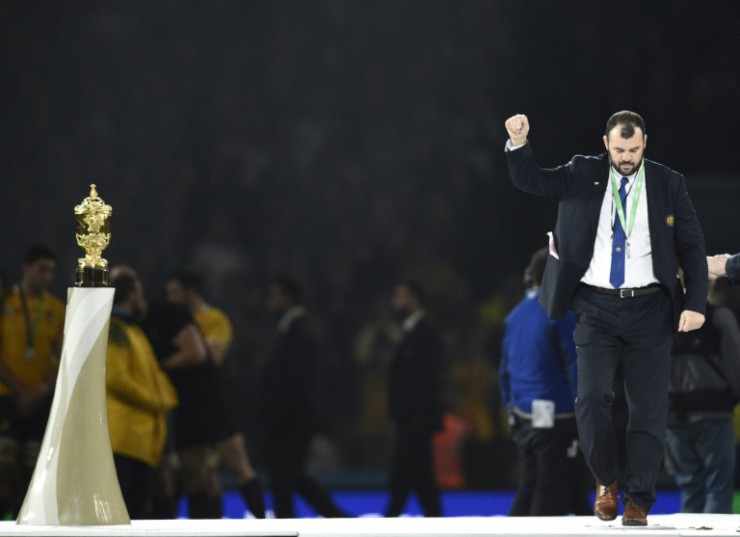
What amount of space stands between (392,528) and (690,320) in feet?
4.71

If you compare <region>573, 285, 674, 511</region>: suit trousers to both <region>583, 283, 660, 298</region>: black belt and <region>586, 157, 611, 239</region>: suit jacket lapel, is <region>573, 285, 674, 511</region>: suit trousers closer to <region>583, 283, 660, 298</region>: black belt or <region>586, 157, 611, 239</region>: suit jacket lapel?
<region>583, 283, 660, 298</region>: black belt

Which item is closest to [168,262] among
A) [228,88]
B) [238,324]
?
[238,324]

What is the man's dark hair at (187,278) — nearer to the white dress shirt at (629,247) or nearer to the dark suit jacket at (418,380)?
the dark suit jacket at (418,380)

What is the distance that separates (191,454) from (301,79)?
8749 millimetres

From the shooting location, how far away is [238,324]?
1509cm

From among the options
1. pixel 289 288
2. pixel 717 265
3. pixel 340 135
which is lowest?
pixel 289 288

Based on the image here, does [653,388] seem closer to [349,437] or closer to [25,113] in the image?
[349,437]

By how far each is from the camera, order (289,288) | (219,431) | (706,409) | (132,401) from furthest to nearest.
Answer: (289,288)
(219,431)
(706,409)
(132,401)

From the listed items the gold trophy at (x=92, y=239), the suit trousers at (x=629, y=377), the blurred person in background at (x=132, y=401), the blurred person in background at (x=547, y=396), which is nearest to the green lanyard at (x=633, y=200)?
the suit trousers at (x=629, y=377)

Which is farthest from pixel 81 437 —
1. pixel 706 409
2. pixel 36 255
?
pixel 706 409

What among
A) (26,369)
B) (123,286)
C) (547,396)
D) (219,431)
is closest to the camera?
(547,396)

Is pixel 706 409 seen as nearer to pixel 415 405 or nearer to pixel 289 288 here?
pixel 415 405

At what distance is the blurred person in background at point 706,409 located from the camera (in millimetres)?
7863

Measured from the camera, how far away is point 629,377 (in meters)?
5.55
